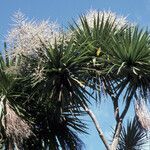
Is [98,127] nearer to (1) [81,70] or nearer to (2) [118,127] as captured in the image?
(2) [118,127]

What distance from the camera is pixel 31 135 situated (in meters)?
11.4

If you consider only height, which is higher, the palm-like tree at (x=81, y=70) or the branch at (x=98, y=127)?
the palm-like tree at (x=81, y=70)

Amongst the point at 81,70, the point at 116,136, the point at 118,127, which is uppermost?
the point at 81,70

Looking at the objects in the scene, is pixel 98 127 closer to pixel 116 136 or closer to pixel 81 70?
pixel 116 136

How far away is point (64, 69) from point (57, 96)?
1.74ft

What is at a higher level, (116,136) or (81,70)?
(81,70)

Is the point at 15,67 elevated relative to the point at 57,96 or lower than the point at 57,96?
elevated

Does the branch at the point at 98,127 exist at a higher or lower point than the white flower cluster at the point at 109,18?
lower

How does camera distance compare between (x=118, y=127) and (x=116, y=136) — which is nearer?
(x=116, y=136)

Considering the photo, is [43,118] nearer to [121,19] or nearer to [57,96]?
[57,96]

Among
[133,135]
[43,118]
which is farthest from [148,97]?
[43,118]

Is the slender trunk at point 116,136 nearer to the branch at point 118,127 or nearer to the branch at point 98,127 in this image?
the branch at point 118,127

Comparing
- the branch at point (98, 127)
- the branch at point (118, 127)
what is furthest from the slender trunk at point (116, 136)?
the branch at point (98, 127)

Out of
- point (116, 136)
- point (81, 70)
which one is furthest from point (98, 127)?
point (81, 70)
